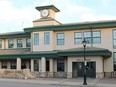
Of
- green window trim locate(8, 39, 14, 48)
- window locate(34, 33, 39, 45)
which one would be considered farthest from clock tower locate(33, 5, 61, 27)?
green window trim locate(8, 39, 14, 48)

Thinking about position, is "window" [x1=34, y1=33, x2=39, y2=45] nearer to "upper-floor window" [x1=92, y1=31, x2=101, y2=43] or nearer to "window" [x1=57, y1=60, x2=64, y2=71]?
"window" [x1=57, y1=60, x2=64, y2=71]

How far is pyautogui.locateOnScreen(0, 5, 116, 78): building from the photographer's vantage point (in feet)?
114

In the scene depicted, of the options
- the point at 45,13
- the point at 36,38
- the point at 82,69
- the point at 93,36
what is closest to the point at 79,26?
the point at 93,36

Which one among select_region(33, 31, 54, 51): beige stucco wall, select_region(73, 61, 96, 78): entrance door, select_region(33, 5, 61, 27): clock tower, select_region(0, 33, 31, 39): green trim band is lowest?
select_region(73, 61, 96, 78): entrance door

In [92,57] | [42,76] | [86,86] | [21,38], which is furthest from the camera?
[21,38]

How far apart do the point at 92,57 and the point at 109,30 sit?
445cm

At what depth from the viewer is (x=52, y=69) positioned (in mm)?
37688

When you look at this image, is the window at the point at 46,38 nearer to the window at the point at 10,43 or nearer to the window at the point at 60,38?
the window at the point at 60,38

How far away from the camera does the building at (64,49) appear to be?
34.8 meters

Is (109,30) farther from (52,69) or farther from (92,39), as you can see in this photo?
(52,69)

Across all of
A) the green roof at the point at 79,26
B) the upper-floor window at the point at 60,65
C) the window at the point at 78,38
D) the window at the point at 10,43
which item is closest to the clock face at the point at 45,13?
the green roof at the point at 79,26

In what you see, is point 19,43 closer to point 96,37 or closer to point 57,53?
point 57,53

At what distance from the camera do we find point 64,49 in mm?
37906

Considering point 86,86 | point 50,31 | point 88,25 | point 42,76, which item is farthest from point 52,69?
point 86,86
